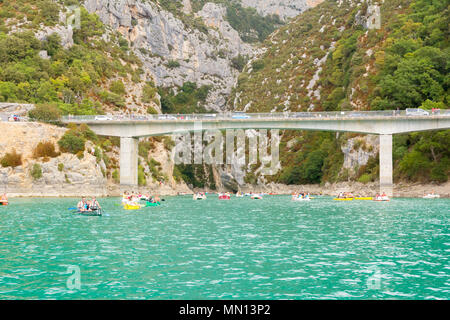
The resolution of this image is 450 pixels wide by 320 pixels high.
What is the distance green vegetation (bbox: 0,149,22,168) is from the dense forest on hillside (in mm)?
64485

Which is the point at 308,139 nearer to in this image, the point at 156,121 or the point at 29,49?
the point at 156,121

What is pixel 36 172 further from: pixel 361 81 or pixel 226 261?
pixel 361 81

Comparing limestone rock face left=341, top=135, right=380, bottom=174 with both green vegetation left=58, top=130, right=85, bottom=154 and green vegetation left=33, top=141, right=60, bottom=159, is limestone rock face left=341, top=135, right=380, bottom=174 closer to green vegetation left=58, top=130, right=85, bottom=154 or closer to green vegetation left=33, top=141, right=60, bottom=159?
green vegetation left=58, top=130, right=85, bottom=154

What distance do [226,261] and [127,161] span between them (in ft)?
246

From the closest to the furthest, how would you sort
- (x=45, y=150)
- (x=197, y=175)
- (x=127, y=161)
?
(x=45, y=150), (x=127, y=161), (x=197, y=175)

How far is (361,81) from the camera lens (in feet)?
387

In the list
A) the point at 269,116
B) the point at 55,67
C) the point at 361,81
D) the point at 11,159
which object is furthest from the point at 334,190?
the point at 55,67

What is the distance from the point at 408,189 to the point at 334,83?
65088 mm

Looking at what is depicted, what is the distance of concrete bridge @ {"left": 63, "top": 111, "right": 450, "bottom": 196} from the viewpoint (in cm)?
8238

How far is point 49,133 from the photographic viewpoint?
291ft

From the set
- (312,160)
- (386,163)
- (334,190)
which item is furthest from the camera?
(312,160)

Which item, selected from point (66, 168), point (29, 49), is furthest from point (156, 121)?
point (29, 49)

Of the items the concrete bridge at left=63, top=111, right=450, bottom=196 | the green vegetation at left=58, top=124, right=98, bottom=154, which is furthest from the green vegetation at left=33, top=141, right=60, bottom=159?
the concrete bridge at left=63, top=111, right=450, bottom=196

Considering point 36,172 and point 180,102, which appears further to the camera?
point 180,102
